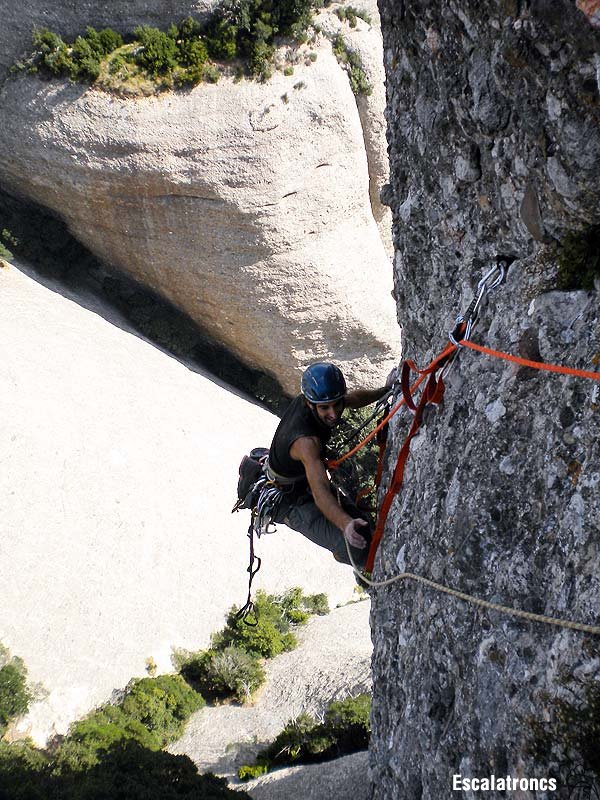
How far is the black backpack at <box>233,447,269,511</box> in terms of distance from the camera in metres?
7.35

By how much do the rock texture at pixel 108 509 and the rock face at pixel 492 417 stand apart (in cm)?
1024

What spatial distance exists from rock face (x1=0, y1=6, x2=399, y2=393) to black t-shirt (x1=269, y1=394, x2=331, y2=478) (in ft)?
46.8

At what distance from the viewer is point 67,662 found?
13.9 m

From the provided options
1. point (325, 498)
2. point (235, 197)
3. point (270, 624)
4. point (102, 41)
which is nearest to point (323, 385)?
point (325, 498)

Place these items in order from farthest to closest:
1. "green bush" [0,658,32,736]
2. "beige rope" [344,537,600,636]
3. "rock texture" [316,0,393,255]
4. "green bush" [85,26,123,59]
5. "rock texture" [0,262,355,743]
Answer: "rock texture" [316,0,393,255] < "green bush" [85,26,123,59] < "rock texture" [0,262,355,743] < "green bush" [0,658,32,736] < "beige rope" [344,537,600,636]

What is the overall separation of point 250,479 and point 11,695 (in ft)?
25.8

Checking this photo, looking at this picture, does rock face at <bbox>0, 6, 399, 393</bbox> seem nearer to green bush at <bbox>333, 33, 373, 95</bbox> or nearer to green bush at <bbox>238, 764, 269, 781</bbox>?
green bush at <bbox>333, 33, 373, 95</bbox>

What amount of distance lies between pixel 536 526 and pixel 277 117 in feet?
58.2

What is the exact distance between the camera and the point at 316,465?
6.05 metres

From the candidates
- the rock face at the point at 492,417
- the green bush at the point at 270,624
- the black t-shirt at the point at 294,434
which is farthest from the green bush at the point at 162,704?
the rock face at the point at 492,417

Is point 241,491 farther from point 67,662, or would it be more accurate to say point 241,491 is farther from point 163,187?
point 163,187

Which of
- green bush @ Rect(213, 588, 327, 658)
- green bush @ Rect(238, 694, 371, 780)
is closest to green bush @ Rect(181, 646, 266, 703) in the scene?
green bush @ Rect(213, 588, 327, 658)

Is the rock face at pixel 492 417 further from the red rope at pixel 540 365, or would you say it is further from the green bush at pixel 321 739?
the green bush at pixel 321 739

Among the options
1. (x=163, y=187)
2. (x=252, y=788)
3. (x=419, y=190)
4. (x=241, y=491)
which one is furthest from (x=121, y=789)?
(x=163, y=187)
